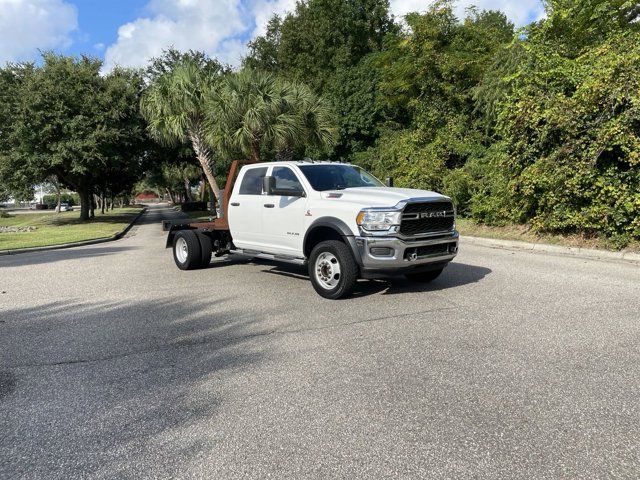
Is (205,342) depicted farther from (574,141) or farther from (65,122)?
(65,122)

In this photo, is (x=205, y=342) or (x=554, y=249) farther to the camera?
(x=554, y=249)

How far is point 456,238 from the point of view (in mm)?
7340

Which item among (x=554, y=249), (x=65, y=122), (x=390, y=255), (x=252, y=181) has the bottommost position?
(x=554, y=249)

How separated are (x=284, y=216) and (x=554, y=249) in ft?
25.0

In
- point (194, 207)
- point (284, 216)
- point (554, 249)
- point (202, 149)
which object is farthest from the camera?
point (194, 207)

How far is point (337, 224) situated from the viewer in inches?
267

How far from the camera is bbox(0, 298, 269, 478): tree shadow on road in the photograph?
2992 mm

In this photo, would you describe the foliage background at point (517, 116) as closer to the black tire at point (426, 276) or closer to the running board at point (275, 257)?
the black tire at point (426, 276)

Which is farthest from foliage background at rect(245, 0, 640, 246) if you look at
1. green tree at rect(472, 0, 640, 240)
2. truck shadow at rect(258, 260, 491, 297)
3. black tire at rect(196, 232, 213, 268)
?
black tire at rect(196, 232, 213, 268)

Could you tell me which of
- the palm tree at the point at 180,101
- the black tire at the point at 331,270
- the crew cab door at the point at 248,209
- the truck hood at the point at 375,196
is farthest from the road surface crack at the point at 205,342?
the palm tree at the point at 180,101

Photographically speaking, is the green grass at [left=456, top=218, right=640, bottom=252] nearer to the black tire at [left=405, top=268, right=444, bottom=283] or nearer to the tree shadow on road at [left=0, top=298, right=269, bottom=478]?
the black tire at [left=405, top=268, right=444, bottom=283]

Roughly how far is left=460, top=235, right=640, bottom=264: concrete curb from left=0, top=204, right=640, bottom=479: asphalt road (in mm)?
3287

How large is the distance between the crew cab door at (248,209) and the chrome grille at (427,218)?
9.09 feet

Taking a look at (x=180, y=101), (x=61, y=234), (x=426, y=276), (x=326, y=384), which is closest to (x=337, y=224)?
(x=426, y=276)
